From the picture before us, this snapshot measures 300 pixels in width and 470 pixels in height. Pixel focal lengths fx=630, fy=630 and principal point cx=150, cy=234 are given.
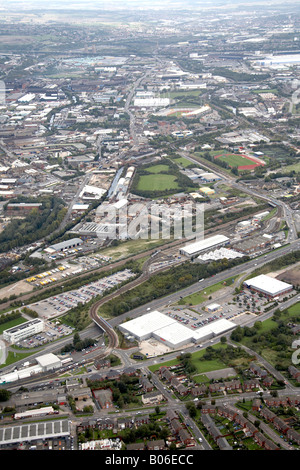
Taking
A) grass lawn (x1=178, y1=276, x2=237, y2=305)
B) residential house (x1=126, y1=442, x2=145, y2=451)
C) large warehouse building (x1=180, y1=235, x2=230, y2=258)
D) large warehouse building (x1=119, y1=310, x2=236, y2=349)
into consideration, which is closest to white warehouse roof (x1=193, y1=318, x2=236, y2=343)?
large warehouse building (x1=119, y1=310, x2=236, y2=349)

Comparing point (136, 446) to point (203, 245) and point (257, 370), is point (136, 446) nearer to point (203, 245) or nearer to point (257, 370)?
point (257, 370)

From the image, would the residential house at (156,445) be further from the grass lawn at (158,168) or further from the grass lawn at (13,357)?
the grass lawn at (158,168)

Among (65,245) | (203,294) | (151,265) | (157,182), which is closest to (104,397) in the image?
(203,294)

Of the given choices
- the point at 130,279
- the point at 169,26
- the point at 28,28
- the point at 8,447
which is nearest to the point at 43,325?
the point at 130,279

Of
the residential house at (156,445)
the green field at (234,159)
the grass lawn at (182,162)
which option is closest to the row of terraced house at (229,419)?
the residential house at (156,445)

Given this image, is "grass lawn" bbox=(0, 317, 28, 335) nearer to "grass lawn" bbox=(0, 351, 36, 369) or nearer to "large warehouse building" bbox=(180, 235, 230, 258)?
"grass lawn" bbox=(0, 351, 36, 369)

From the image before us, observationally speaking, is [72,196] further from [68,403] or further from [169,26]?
[169,26]
